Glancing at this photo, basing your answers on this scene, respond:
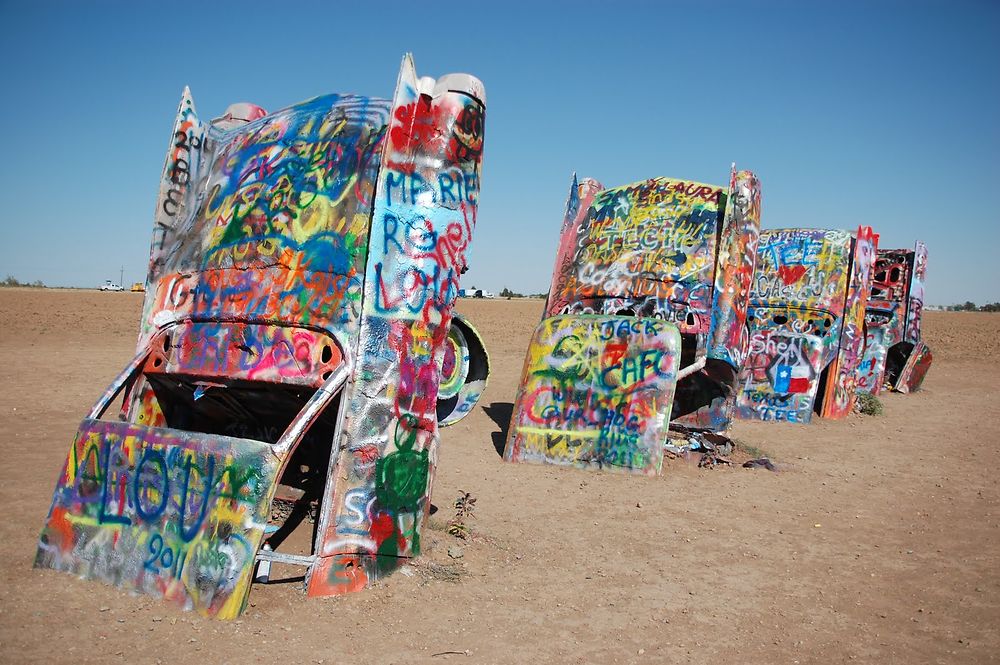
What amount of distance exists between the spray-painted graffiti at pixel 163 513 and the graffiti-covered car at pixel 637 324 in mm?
4805

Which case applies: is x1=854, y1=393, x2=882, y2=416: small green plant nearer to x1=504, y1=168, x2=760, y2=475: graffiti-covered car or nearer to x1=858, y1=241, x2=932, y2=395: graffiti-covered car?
x1=858, y1=241, x2=932, y2=395: graffiti-covered car

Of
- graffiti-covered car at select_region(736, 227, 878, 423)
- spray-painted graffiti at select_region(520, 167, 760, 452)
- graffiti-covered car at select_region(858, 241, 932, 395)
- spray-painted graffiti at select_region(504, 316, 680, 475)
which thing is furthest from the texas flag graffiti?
spray-painted graffiti at select_region(504, 316, 680, 475)

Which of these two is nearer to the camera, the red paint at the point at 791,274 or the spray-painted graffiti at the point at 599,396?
the spray-painted graffiti at the point at 599,396

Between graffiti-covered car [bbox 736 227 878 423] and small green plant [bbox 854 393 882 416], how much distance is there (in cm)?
125

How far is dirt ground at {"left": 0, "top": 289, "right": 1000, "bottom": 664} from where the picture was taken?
4.23m

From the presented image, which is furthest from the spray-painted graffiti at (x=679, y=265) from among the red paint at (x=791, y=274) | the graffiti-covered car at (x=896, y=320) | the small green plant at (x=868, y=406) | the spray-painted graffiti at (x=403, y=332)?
the graffiti-covered car at (x=896, y=320)

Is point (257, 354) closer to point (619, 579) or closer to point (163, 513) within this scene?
point (163, 513)

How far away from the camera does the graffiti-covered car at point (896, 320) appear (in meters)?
17.3

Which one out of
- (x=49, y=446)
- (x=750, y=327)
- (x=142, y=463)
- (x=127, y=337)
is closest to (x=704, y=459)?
(x=750, y=327)

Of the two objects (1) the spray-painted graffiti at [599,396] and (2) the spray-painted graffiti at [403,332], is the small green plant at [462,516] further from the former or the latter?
(1) the spray-painted graffiti at [599,396]

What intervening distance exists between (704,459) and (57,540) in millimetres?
6675

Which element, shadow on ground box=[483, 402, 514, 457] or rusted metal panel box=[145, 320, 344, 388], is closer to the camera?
rusted metal panel box=[145, 320, 344, 388]

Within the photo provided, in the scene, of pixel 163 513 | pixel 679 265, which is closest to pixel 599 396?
pixel 679 265

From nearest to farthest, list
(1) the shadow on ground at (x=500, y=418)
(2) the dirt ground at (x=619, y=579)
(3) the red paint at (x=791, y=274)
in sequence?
1. (2) the dirt ground at (x=619, y=579)
2. (1) the shadow on ground at (x=500, y=418)
3. (3) the red paint at (x=791, y=274)
